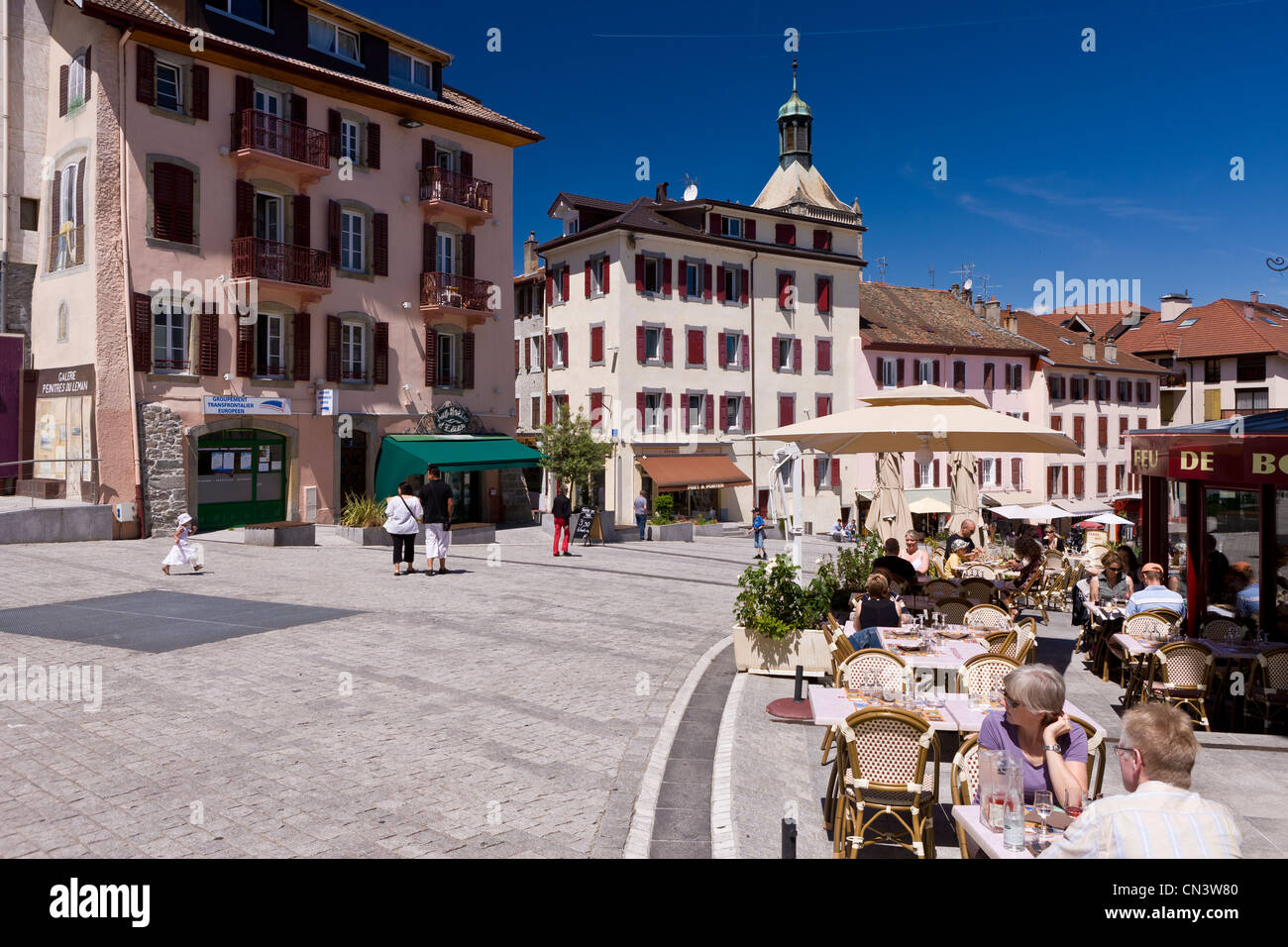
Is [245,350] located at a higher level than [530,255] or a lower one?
lower

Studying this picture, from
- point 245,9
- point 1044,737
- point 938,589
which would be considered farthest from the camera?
point 245,9

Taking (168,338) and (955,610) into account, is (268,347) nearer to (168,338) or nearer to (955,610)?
(168,338)

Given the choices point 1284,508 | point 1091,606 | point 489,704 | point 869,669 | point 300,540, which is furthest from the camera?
point 300,540

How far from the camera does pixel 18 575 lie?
15828 mm

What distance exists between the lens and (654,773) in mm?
6988

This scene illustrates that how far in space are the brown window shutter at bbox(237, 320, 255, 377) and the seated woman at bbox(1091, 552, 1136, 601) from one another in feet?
70.9

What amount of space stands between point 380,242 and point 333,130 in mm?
3416

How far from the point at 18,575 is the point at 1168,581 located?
1753 cm

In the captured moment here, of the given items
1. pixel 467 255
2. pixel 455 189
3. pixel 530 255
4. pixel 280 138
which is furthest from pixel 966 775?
pixel 530 255

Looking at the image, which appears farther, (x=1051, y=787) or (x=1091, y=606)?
(x=1091, y=606)

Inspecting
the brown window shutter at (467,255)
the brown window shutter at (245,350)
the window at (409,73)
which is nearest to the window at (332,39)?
the window at (409,73)
